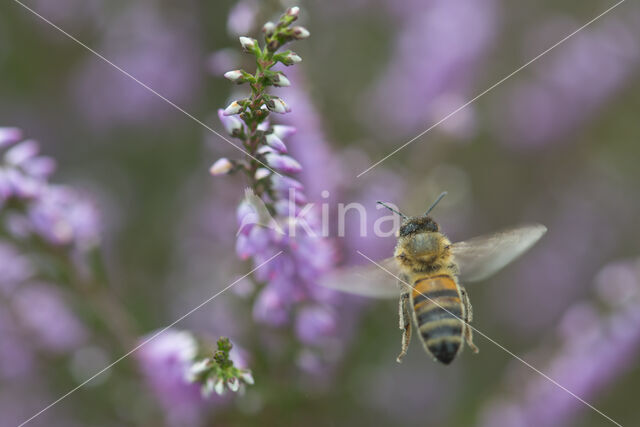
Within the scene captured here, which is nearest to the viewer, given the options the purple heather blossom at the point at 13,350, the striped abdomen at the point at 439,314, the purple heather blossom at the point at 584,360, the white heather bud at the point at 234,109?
the white heather bud at the point at 234,109

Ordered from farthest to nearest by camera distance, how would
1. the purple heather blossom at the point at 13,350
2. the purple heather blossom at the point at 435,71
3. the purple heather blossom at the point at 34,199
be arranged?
the purple heather blossom at the point at 435,71 → the purple heather blossom at the point at 13,350 → the purple heather blossom at the point at 34,199

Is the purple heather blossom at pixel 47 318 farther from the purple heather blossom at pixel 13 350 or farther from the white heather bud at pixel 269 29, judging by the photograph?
the white heather bud at pixel 269 29

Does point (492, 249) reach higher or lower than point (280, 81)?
lower

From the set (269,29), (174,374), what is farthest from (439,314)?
(269,29)

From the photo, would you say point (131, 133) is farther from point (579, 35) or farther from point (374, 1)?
point (579, 35)

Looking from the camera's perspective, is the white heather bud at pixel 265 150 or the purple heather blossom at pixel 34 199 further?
the purple heather blossom at pixel 34 199

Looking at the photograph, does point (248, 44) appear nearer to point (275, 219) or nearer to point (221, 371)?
point (275, 219)

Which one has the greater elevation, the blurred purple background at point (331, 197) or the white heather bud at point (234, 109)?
the blurred purple background at point (331, 197)

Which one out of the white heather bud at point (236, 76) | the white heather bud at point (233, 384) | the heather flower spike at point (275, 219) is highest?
the white heather bud at point (236, 76)

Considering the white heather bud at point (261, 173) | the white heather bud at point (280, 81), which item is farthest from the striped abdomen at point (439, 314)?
the white heather bud at point (280, 81)
